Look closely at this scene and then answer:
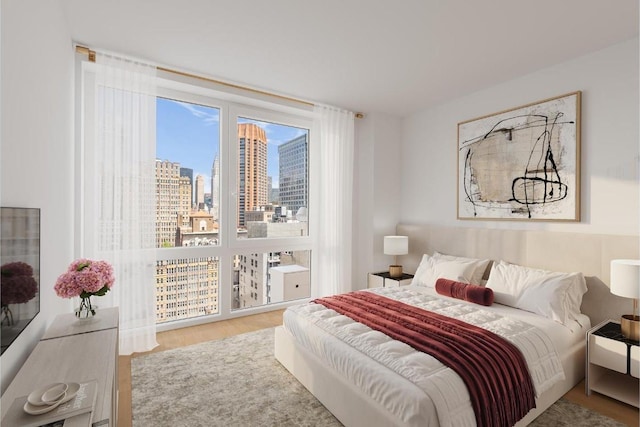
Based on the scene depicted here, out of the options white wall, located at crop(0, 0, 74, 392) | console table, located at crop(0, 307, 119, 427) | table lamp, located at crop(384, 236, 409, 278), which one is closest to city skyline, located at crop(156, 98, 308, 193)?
white wall, located at crop(0, 0, 74, 392)

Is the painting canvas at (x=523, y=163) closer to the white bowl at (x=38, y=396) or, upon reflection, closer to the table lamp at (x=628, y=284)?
the table lamp at (x=628, y=284)

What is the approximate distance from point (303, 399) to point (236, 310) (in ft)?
6.62

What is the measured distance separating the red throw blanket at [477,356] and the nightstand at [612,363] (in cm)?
76

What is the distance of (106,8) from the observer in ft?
7.61

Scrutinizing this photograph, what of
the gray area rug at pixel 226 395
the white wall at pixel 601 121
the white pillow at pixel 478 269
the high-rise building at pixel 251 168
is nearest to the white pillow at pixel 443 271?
the white pillow at pixel 478 269

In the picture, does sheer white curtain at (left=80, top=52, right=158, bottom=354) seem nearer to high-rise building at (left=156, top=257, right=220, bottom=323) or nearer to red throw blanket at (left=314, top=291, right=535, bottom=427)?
high-rise building at (left=156, top=257, right=220, bottom=323)

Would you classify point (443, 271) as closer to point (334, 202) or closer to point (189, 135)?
point (334, 202)

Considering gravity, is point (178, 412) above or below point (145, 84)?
below

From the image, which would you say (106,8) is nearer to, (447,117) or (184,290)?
(184,290)

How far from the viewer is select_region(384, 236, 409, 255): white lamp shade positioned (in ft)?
13.6

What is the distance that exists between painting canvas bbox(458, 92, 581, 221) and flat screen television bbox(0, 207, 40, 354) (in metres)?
3.86

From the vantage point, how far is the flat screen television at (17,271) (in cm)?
120

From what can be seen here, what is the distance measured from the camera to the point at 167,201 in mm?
3576

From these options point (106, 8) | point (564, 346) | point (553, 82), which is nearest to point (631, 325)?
point (564, 346)
